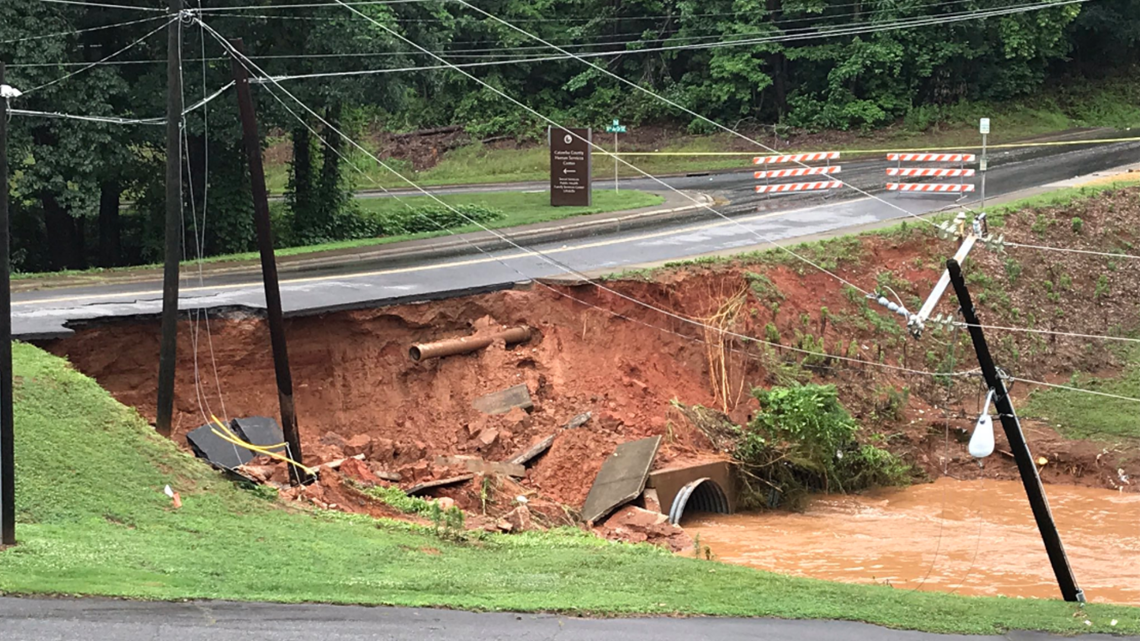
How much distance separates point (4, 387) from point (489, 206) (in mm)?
22139

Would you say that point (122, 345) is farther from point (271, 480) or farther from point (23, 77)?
point (23, 77)

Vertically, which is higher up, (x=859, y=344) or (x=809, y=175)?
(x=809, y=175)

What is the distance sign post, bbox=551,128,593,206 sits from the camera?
32.5 meters

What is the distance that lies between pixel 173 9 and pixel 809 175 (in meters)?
22.7

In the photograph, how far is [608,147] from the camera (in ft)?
159

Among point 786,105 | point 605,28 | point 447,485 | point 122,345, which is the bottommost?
point 447,485

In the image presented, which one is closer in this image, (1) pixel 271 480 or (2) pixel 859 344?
(1) pixel 271 480

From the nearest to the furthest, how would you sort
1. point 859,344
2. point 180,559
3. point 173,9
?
point 180,559
point 173,9
point 859,344

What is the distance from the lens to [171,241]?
697 inches

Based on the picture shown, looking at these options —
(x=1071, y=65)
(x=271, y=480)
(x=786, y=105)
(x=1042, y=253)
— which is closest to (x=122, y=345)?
(x=271, y=480)

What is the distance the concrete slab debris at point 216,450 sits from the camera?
17219mm

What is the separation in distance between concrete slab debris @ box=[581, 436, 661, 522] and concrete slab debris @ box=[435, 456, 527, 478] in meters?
1.22

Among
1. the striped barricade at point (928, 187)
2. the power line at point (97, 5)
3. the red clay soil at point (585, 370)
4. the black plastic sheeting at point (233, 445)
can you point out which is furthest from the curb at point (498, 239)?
the black plastic sheeting at point (233, 445)

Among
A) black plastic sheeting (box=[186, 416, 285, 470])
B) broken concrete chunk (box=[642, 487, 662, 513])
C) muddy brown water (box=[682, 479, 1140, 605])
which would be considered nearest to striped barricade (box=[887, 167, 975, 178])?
muddy brown water (box=[682, 479, 1140, 605])
